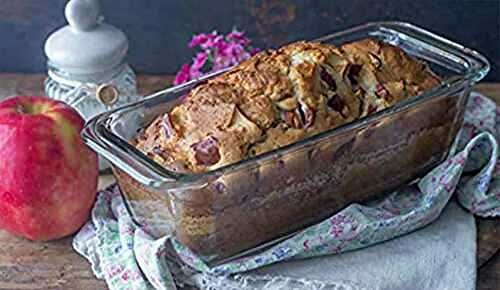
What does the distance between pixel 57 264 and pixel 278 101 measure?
1.12 feet

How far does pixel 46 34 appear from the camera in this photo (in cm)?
174

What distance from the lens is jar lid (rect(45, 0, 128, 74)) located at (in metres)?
1.35

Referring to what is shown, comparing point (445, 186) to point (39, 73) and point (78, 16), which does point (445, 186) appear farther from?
point (39, 73)

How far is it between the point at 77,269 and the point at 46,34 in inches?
26.4

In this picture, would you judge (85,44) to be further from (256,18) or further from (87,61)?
(256,18)

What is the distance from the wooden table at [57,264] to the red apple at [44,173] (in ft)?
0.06

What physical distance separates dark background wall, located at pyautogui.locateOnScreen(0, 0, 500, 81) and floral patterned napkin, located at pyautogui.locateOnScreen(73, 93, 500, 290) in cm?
44

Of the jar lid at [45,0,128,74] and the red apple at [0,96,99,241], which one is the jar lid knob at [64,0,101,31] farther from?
the red apple at [0,96,99,241]

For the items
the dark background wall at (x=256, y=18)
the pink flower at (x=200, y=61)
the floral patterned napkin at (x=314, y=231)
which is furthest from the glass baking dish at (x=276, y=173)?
the dark background wall at (x=256, y=18)

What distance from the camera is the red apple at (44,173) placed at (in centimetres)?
118

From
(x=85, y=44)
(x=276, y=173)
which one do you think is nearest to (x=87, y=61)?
(x=85, y=44)

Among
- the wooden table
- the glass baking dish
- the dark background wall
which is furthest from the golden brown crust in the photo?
the dark background wall

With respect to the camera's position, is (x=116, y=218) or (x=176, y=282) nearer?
(x=176, y=282)

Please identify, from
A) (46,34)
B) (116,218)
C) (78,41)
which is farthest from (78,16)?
(46,34)
